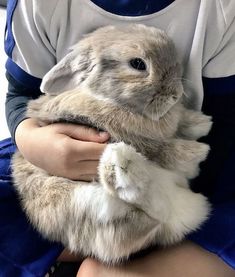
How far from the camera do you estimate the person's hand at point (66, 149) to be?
2.93 ft

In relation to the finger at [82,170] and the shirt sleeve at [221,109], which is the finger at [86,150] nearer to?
the finger at [82,170]

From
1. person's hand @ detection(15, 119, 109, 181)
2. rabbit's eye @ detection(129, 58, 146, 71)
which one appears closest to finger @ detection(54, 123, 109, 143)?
person's hand @ detection(15, 119, 109, 181)

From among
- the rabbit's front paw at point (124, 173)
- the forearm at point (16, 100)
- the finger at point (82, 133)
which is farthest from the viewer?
the forearm at point (16, 100)

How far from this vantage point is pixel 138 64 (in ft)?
2.67

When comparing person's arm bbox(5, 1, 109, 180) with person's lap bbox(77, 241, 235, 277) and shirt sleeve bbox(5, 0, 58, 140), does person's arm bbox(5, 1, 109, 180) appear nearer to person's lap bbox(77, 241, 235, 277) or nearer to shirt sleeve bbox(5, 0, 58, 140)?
shirt sleeve bbox(5, 0, 58, 140)

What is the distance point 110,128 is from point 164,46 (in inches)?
6.5

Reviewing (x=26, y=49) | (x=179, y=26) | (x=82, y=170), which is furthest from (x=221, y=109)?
(x=26, y=49)

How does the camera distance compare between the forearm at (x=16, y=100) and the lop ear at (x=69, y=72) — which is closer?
the lop ear at (x=69, y=72)

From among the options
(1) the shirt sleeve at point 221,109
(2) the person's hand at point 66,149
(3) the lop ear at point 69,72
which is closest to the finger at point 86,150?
(2) the person's hand at point 66,149

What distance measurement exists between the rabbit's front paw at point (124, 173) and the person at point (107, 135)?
0.08 meters

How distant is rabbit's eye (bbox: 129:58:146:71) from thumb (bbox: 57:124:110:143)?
131 mm

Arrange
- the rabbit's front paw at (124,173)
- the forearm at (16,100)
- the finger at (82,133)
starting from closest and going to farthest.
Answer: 1. the rabbit's front paw at (124,173)
2. the finger at (82,133)
3. the forearm at (16,100)

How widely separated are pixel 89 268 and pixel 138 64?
0.38 m

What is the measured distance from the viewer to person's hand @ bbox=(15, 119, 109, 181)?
892mm
